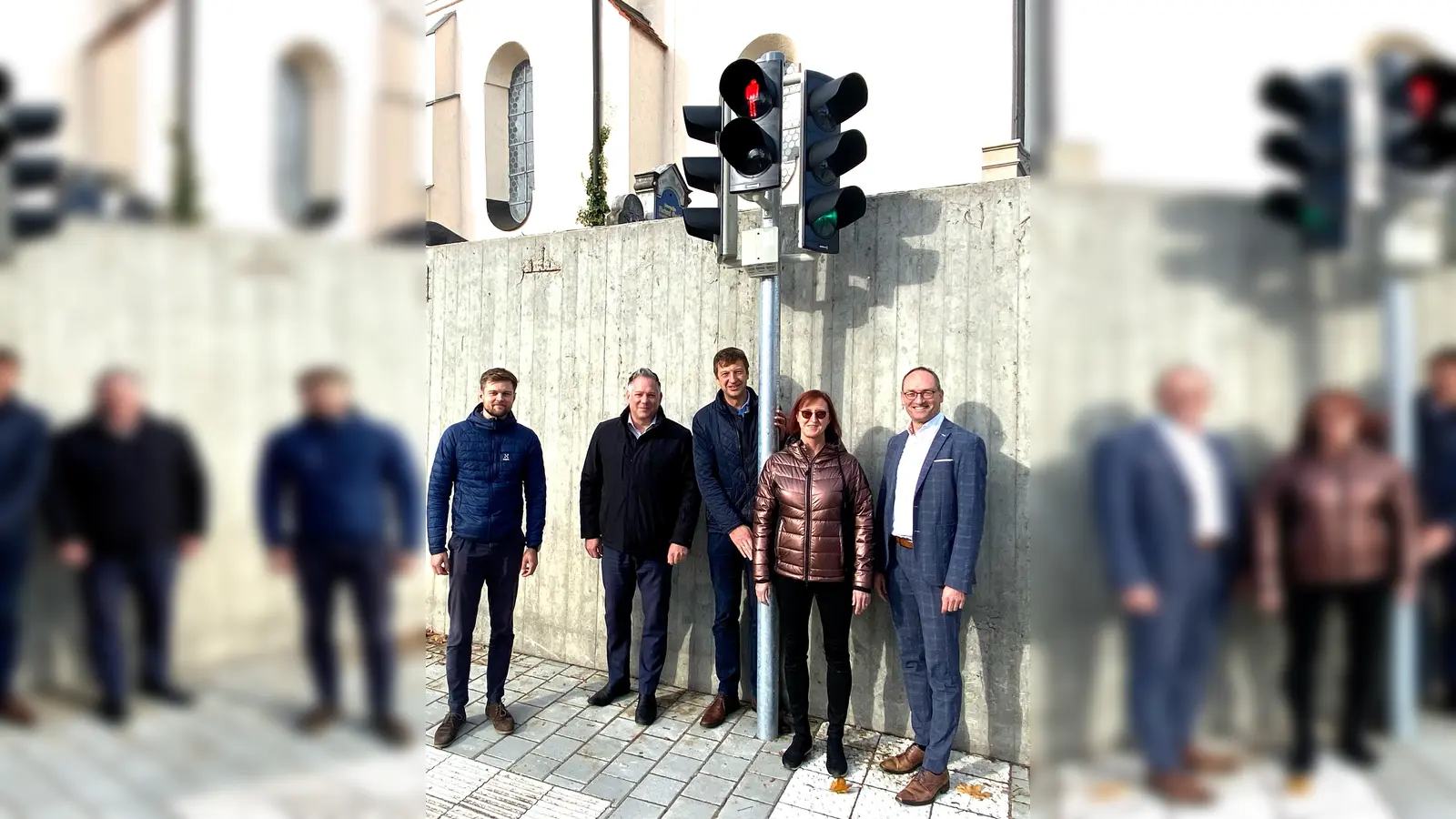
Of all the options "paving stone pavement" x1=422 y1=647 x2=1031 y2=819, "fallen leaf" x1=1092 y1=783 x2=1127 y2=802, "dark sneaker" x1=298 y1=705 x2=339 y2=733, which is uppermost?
"dark sneaker" x1=298 y1=705 x2=339 y2=733

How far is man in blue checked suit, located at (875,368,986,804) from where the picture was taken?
152 inches

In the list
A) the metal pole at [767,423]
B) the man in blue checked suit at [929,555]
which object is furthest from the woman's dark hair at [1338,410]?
the metal pole at [767,423]

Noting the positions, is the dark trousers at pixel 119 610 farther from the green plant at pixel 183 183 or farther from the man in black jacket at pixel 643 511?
the man in black jacket at pixel 643 511

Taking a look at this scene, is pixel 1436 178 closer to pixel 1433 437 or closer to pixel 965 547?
pixel 1433 437

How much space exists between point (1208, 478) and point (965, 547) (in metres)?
3.42

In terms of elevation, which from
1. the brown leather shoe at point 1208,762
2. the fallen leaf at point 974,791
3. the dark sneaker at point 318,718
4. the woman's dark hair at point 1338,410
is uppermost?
the woman's dark hair at point 1338,410

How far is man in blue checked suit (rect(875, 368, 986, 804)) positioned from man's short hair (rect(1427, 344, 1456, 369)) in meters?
3.37

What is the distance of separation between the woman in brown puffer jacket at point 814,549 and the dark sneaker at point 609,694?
1239 millimetres

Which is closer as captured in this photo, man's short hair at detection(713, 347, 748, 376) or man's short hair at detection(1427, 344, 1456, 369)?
man's short hair at detection(1427, 344, 1456, 369)

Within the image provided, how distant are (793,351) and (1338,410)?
170 inches

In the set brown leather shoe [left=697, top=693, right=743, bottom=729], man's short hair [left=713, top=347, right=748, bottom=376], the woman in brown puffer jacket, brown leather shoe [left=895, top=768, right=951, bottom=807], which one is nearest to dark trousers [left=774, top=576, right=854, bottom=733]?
the woman in brown puffer jacket

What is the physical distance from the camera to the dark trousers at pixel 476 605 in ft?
15.4

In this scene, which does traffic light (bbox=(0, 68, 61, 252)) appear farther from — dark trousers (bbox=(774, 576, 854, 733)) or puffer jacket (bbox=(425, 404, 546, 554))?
puffer jacket (bbox=(425, 404, 546, 554))

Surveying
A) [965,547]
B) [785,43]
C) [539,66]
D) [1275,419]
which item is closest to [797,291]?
[965,547]
